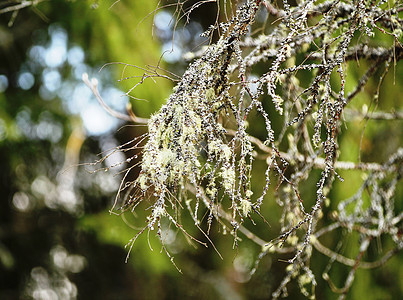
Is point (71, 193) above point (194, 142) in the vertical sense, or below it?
below

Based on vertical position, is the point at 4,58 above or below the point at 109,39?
above

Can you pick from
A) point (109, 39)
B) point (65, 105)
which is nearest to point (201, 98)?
point (109, 39)

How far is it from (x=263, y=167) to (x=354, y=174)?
119cm

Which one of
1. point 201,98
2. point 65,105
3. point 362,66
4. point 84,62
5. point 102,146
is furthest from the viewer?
point 102,146

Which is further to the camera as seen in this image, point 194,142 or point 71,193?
point 71,193

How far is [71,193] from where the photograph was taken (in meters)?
4.53

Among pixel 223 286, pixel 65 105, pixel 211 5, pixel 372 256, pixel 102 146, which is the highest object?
pixel 211 5

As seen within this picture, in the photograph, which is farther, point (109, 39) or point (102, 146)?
point (102, 146)

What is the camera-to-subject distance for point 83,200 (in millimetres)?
4484

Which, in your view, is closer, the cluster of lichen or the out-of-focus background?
the cluster of lichen

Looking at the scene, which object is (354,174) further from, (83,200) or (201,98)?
(83,200)

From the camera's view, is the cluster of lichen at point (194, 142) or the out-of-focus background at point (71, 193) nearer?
the cluster of lichen at point (194, 142)

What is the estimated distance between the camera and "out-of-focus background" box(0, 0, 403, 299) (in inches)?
146

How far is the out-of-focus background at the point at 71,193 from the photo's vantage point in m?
3.71
